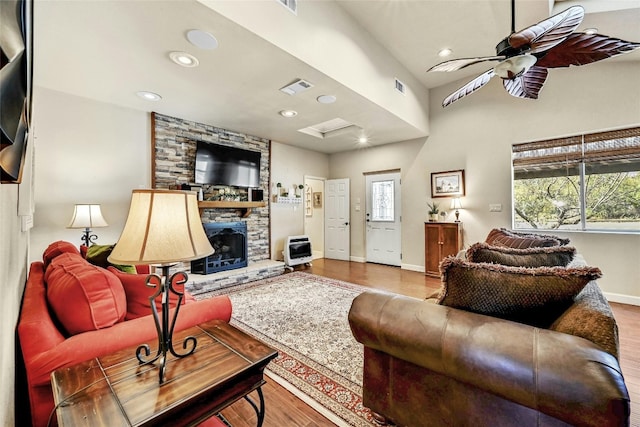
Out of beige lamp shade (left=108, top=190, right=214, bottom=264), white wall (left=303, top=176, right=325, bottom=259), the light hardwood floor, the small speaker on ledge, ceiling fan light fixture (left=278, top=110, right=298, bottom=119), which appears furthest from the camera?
white wall (left=303, top=176, right=325, bottom=259)

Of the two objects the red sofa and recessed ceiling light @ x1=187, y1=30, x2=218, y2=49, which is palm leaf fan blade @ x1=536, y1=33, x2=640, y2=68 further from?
the red sofa

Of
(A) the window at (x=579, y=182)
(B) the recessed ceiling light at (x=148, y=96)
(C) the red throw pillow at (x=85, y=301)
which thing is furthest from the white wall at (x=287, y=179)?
(C) the red throw pillow at (x=85, y=301)

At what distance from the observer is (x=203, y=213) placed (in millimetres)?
4242

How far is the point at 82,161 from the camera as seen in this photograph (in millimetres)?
3213

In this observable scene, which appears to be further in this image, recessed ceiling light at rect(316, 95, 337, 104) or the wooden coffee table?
recessed ceiling light at rect(316, 95, 337, 104)

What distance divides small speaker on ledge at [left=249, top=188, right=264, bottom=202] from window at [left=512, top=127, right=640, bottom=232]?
14.0 ft

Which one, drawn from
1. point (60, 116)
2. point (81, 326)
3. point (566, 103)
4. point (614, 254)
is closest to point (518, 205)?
point (614, 254)

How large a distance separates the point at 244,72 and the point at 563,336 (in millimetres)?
3048

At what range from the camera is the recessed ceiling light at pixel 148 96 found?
3.13 metres

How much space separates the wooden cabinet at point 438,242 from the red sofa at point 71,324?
4219 millimetres

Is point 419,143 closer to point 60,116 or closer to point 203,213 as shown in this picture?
point 203,213

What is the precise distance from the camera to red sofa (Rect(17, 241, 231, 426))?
0.95 m

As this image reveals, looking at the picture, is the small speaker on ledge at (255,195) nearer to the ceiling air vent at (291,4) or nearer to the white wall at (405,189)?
the white wall at (405,189)

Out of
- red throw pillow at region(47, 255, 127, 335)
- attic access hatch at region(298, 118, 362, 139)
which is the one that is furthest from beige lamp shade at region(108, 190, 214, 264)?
attic access hatch at region(298, 118, 362, 139)
